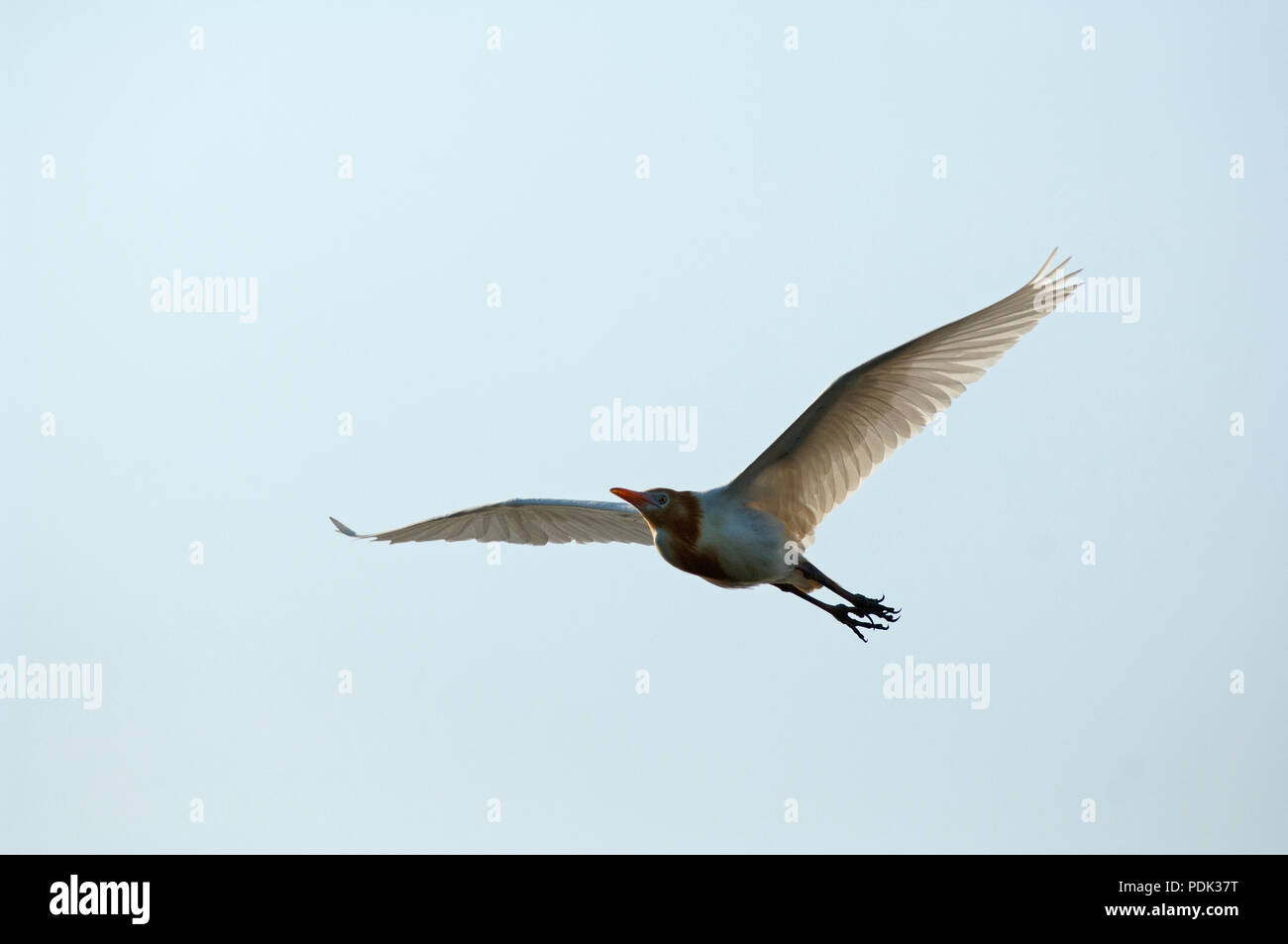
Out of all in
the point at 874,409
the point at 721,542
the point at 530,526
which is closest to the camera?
the point at 721,542

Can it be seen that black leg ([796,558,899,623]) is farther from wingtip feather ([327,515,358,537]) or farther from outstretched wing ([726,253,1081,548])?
wingtip feather ([327,515,358,537])

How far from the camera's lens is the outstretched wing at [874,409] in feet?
47.3

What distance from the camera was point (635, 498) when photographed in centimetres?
1474

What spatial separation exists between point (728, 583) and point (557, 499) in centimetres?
247

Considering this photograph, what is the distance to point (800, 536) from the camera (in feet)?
50.9

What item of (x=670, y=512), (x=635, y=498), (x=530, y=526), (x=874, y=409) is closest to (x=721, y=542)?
(x=670, y=512)

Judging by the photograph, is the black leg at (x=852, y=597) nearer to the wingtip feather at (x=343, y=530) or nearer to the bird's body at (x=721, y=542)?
the bird's body at (x=721, y=542)

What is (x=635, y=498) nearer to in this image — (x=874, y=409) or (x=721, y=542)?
(x=721, y=542)

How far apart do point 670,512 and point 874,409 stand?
2.13m

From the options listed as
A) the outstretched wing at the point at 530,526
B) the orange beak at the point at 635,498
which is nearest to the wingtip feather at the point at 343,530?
the outstretched wing at the point at 530,526
